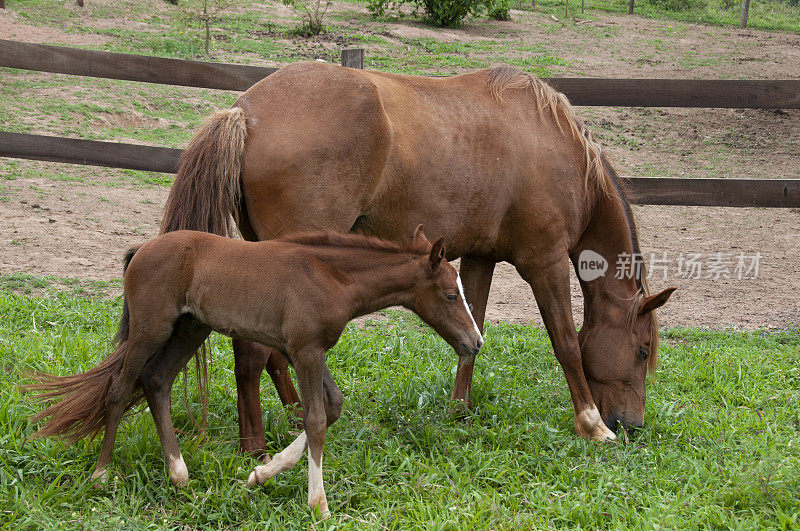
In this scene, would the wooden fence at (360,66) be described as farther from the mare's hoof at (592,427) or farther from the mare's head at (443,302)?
the mare's head at (443,302)

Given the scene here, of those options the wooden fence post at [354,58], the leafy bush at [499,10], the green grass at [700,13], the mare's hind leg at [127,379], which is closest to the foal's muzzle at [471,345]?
the mare's hind leg at [127,379]

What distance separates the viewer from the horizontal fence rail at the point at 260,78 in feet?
20.6

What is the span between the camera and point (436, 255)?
3.33m

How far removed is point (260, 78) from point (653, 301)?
381 cm

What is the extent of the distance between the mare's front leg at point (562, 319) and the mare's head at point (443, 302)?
1.13 meters

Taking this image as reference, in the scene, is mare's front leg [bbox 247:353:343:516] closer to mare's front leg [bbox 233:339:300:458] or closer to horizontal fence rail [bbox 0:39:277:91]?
mare's front leg [bbox 233:339:300:458]

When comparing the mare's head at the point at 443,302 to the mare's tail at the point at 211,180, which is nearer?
the mare's head at the point at 443,302

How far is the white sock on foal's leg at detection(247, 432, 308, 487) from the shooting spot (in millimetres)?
3400

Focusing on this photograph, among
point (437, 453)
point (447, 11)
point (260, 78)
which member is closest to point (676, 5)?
point (447, 11)

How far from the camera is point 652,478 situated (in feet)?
12.3

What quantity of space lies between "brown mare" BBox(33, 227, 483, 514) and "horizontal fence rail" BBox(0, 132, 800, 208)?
312 cm

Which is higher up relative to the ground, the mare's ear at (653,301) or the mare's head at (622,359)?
the mare's ear at (653,301)

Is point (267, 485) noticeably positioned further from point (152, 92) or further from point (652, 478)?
point (152, 92)

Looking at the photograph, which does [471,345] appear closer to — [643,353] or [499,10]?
[643,353]
